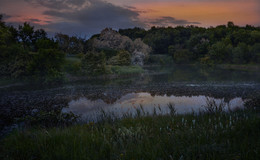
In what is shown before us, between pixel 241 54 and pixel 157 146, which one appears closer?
pixel 157 146

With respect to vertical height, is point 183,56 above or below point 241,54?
below

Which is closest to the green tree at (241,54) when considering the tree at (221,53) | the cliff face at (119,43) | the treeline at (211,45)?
the treeline at (211,45)

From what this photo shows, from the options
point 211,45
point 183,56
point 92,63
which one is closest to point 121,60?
point 92,63

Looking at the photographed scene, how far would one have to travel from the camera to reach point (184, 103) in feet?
43.5

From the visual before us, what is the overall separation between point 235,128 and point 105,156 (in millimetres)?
3430

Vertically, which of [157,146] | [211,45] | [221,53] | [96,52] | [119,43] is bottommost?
[157,146]

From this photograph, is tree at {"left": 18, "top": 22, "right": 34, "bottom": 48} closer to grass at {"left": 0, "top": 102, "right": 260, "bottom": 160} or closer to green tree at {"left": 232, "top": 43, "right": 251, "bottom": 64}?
grass at {"left": 0, "top": 102, "right": 260, "bottom": 160}

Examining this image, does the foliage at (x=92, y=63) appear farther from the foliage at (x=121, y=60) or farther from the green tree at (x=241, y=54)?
the green tree at (x=241, y=54)

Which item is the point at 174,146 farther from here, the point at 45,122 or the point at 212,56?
the point at 212,56

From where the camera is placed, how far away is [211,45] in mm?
75188

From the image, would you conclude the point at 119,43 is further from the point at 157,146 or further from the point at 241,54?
the point at 157,146

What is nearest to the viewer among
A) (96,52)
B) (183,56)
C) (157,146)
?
(157,146)

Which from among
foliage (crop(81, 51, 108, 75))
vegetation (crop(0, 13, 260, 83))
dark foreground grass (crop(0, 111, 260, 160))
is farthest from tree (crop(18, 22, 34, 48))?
dark foreground grass (crop(0, 111, 260, 160))

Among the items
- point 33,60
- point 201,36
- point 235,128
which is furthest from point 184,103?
point 201,36
